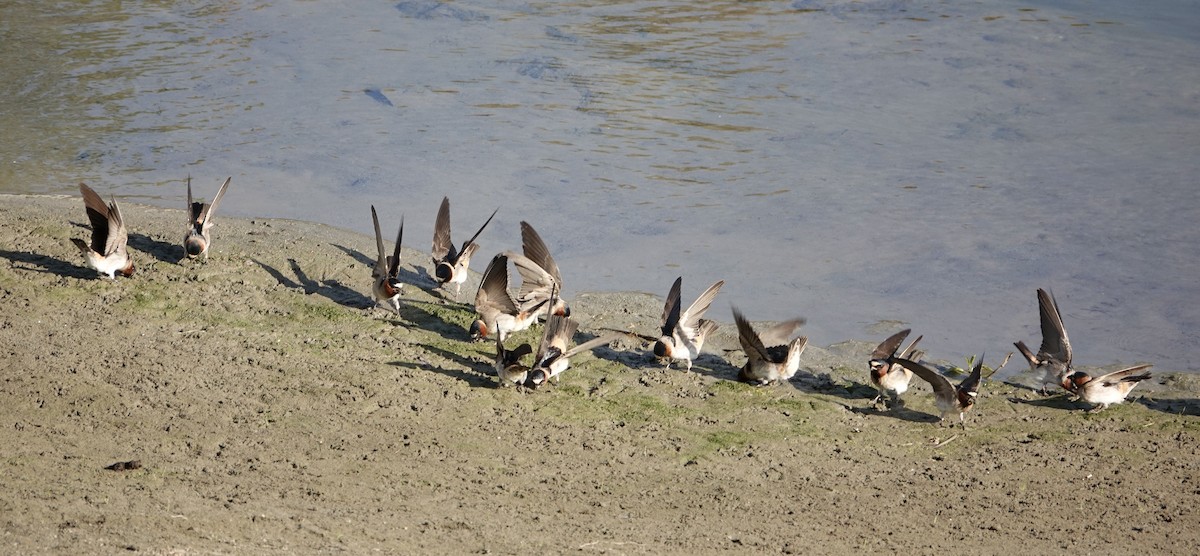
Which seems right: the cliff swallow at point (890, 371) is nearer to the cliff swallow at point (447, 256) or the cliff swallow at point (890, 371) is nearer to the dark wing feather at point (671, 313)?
the dark wing feather at point (671, 313)

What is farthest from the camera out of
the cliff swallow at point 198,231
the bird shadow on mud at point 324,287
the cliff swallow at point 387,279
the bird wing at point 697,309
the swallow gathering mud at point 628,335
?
the bird shadow on mud at point 324,287

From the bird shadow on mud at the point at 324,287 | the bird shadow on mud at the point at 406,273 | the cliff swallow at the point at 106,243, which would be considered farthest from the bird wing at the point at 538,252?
the cliff swallow at the point at 106,243

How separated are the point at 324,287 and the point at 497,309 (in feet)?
5.05

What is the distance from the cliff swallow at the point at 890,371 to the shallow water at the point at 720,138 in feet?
2.58

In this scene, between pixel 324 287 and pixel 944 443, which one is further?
pixel 324 287

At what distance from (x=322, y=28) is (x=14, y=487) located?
43.3 ft

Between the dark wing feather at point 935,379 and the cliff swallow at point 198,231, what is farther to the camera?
the cliff swallow at point 198,231

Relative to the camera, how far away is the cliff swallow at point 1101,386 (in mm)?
8172

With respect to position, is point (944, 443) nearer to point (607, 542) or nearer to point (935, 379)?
point (935, 379)

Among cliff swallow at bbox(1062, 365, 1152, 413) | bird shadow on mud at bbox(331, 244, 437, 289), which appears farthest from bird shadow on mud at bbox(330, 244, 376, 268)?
cliff swallow at bbox(1062, 365, 1152, 413)

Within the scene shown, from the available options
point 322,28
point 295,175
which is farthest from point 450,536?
point 322,28

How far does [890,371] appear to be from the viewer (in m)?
8.20

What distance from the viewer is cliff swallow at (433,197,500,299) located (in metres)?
9.73

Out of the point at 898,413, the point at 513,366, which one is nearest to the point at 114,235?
the point at 513,366
